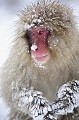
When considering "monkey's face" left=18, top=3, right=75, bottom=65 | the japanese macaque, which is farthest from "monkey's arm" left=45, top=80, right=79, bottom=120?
"monkey's face" left=18, top=3, right=75, bottom=65

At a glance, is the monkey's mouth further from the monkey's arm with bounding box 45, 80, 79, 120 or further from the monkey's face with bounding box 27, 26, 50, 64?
the monkey's arm with bounding box 45, 80, 79, 120

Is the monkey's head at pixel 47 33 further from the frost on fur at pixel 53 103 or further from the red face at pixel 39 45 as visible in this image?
the frost on fur at pixel 53 103

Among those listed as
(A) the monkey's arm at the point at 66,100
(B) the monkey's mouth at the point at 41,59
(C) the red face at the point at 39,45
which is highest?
(C) the red face at the point at 39,45

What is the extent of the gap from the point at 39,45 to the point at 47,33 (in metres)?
0.12

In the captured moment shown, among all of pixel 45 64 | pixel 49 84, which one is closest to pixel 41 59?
pixel 45 64

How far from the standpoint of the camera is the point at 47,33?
402 centimetres

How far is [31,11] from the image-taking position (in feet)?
13.5

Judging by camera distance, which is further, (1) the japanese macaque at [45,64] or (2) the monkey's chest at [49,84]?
(2) the monkey's chest at [49,84]

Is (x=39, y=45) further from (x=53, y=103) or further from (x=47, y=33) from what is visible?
(x=53, y=103)

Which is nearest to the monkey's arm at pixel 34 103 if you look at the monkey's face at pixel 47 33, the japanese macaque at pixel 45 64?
the japanese macaque at pixel 45 64

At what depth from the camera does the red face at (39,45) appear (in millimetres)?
3984

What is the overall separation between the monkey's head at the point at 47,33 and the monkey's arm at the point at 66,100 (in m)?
0.25

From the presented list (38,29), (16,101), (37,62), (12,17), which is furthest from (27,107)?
(12,17)

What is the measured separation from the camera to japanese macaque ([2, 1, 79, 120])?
4031mm
